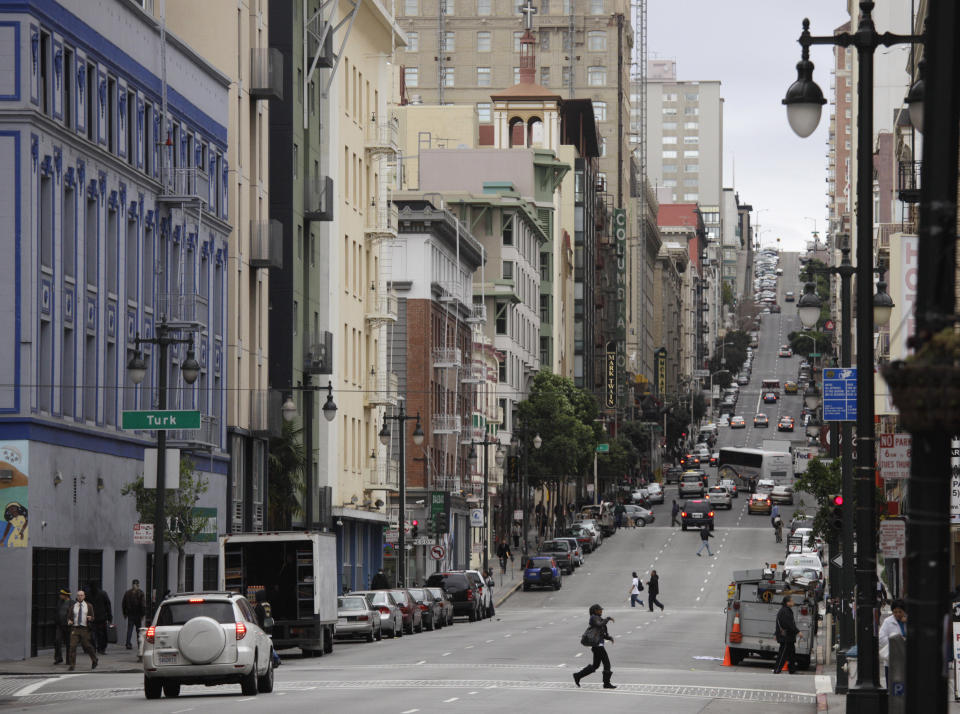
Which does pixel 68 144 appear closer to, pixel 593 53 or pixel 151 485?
pixel 151 485

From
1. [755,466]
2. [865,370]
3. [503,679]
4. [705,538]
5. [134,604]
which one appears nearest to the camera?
[865,370]

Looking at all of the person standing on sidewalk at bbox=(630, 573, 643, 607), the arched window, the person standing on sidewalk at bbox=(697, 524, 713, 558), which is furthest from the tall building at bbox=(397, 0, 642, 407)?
→ the person standing on sidewalk at bbox=(630, 573, 643, 607)

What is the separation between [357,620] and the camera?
48.9 metres

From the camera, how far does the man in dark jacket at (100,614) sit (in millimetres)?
42188

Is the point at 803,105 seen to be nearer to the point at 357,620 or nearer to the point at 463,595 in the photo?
the point at 357,620

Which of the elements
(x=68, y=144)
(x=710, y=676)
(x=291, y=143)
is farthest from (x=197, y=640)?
(x=291, y=143)

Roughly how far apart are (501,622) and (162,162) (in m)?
19.4

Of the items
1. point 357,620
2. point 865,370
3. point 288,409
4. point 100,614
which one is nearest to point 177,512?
point 100,614

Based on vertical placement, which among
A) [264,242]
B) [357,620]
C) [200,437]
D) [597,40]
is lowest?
[357,620]

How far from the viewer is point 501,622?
60812 mm

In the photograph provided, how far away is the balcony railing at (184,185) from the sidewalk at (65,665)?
556 inches

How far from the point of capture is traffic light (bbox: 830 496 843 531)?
3412cm

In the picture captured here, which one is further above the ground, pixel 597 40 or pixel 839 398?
pixel 597 40

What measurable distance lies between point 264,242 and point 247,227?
937 millimetres
